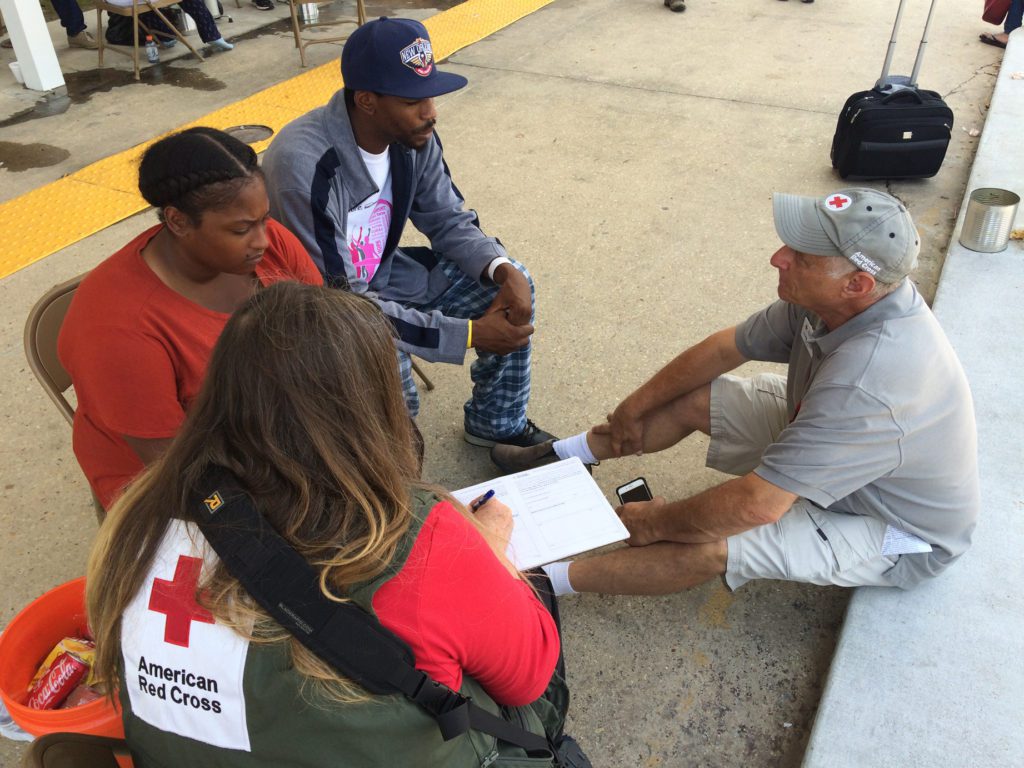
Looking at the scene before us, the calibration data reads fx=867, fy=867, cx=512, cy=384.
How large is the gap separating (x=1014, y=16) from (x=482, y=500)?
684 cm

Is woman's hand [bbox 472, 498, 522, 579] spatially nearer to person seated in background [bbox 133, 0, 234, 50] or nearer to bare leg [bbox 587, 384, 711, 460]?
bare leg [bbox 587, 384, 711, 460]

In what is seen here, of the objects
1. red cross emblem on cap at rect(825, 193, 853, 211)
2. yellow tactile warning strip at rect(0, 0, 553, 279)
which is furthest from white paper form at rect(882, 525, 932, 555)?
yellow tactile warning strip at rect(0, 0, 553, 279)

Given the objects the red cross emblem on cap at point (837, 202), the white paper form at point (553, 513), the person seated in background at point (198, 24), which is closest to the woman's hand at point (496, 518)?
the white paper form at point (553, 513)

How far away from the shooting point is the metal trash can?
3.97 metres

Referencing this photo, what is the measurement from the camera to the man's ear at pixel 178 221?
1.96 m

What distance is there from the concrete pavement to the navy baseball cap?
4.24 ft

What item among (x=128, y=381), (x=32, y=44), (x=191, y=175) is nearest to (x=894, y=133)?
(x=191, y=175)

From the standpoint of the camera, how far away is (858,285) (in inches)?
80.6

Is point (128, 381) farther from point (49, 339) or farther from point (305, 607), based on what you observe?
point (305, 607)

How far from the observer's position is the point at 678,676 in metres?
2.41

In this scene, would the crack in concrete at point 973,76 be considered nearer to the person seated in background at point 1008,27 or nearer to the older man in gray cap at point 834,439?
the person seated in background at point 1008,27

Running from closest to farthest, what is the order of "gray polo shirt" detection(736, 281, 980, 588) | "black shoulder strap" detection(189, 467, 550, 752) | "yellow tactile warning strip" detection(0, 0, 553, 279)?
"black shoulder strap" detection(189, 467, 550, 752), "gray polo shirt" detection(736, 281, 980, 588), "yellow tactile warning strip" detection(0, 0, 553, 279)

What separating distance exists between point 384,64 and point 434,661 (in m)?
1.81

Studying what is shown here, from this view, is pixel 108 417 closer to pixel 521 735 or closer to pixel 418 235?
pixel 521 735
